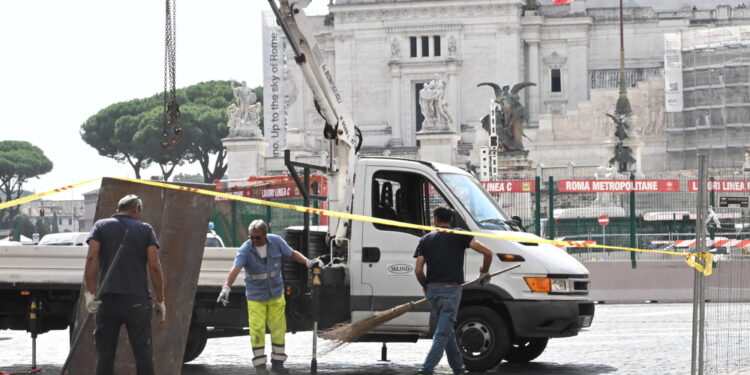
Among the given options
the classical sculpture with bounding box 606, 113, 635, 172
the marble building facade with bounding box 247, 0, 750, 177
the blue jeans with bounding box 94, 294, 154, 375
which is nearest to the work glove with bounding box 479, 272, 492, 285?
the blue jeans with bounding box 94, 294, 154, 375

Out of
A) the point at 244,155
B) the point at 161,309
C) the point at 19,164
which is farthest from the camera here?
the point at 19,164

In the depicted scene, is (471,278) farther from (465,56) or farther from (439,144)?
(465,56)

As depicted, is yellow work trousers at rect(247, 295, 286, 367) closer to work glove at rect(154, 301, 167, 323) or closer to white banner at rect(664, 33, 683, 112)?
work glove at rect(154, 301, 167, 323)

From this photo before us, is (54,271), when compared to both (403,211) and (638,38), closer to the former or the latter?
(403,211)

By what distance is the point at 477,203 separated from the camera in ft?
50.8

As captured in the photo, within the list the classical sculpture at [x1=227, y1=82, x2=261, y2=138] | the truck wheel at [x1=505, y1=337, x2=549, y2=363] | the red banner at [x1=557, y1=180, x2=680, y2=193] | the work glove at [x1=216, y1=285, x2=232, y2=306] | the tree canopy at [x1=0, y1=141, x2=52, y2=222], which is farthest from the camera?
the tree canopy at [x1=0, y1=141, x2=52, y2=222]

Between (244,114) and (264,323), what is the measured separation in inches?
2088

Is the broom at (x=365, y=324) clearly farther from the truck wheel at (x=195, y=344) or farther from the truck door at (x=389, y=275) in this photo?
the truck wheel at (x=195, y=344)

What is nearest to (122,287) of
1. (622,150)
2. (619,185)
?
(619,185)

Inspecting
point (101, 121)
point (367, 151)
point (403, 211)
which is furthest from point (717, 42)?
point (403, 211)

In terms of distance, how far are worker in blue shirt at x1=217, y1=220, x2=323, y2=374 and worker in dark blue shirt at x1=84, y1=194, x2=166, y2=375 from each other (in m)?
2.93

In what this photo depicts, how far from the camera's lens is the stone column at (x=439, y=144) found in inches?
2534

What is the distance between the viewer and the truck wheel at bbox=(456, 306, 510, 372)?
15.0m

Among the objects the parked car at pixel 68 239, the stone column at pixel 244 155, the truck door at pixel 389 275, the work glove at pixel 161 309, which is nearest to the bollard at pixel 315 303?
the truck door at pixel 389 275
